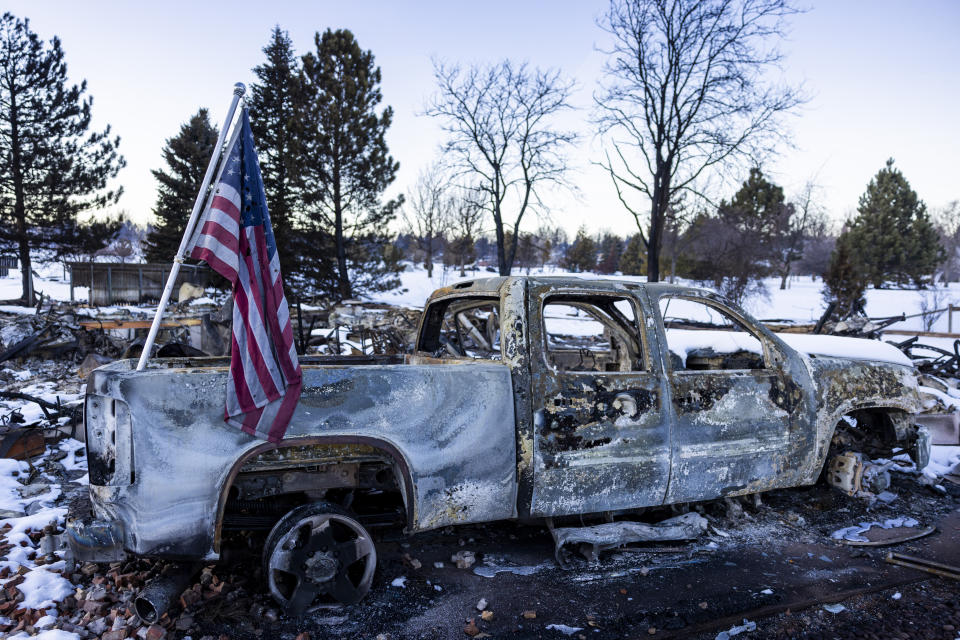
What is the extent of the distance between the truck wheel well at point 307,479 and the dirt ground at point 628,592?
396mm

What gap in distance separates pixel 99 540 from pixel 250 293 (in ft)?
4.52

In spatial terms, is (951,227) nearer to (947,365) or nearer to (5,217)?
(947,365)

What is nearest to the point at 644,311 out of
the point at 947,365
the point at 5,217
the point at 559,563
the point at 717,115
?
the point at 559,563

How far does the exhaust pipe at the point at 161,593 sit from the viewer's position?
2.62 meters

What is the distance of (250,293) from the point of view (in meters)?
2.90

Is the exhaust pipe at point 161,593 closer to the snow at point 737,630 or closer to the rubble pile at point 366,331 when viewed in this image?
the snow at point 737,630

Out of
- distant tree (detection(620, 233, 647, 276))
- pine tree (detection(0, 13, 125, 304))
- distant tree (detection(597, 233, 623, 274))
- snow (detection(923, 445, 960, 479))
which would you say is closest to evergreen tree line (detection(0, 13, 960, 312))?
pine tree (detection(0, 13, 125, 304))

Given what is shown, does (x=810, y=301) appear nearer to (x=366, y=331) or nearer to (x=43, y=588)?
(x=366, y=331)

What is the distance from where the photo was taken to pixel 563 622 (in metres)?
2.91

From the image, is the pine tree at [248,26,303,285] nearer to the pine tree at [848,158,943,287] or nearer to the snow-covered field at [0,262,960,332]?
the snow-covered field at [0,262,960,332]

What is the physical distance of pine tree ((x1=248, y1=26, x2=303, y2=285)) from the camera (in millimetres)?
22795

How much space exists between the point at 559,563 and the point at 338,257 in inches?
874

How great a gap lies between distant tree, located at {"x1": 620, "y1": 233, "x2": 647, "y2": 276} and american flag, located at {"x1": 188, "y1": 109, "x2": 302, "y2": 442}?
50.2 m

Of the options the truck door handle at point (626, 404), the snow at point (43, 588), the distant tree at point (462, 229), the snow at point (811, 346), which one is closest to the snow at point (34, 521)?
the snow at point (43, 588)
